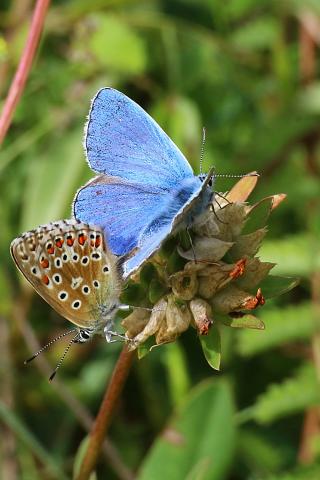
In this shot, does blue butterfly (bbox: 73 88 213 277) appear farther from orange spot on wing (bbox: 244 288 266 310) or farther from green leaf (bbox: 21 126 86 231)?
green leaf (bbox: 21 126 86 231)

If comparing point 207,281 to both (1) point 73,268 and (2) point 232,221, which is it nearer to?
(2) point 232,221

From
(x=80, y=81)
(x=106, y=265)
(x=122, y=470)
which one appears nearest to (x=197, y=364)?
(x=122, y=470)

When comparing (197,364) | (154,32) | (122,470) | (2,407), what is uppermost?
(154,32)

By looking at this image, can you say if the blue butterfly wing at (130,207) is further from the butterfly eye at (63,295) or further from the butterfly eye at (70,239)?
the butterfly eye at (63,295)

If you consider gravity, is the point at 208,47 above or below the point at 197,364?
above

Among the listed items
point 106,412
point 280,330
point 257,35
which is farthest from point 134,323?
point 257,35

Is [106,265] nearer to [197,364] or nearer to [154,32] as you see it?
[197,364]
